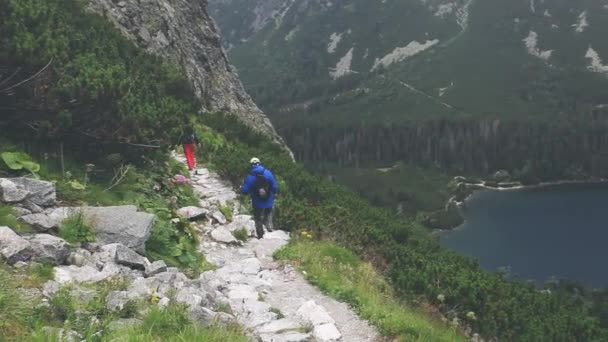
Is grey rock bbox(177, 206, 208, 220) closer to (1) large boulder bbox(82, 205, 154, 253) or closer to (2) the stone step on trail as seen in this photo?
(2) the stone step on trail

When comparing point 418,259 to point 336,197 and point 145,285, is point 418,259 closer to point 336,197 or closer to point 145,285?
point 336,197

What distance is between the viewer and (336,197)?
22.3 m

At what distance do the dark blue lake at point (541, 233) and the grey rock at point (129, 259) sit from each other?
9663 centimetres

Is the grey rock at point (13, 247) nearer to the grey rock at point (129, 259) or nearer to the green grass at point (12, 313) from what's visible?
the grey rock at point (129, 259)

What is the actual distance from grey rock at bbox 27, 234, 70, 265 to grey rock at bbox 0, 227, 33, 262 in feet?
0.45

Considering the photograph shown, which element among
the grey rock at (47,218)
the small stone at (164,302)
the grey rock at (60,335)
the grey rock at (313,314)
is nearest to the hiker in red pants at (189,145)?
the grey rock at (47,218)

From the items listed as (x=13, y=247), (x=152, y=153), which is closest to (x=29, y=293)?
(x=13, y=247)

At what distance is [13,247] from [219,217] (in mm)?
7967

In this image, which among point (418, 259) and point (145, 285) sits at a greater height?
point (145, 285)

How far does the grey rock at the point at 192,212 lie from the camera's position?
15552 mm

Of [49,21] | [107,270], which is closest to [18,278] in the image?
[107,270]

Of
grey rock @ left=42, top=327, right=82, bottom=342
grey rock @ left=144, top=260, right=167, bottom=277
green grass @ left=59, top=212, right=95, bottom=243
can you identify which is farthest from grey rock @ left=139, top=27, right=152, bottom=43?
grey rock @ left=42, top=327, right=82, bottom=342

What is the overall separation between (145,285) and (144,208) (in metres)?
5.64

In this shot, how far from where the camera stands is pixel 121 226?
36.4ft
